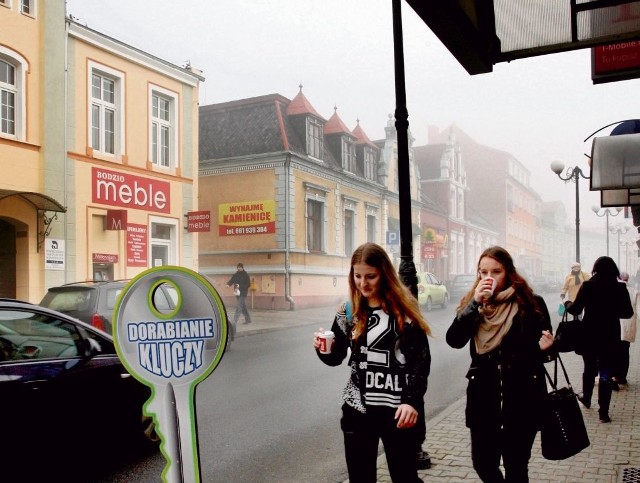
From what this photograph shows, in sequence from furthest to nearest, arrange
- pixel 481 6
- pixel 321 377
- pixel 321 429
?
pixel 321 377, pixel 321 429, pixel 481 6

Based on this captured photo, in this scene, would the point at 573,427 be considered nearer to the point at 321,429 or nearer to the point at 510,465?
the point at 510,465

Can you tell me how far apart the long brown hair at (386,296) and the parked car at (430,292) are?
20.1 m

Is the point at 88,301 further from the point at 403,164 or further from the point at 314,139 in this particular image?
the point at 314,139

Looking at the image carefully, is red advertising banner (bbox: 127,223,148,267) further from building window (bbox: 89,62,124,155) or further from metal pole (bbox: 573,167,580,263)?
metal pole (bbox: 573,167,580,263)

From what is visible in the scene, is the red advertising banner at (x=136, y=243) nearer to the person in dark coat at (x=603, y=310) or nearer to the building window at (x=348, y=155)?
the person in dark coat at (x=603, y=310)

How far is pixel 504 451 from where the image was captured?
335 cm

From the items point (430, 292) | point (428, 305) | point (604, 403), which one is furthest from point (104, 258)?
point (428, 305)

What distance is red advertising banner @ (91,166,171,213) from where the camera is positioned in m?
14.8

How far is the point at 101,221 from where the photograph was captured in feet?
47.3

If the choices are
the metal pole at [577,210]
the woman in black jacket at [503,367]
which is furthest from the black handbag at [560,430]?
the metal pole at [577,210]

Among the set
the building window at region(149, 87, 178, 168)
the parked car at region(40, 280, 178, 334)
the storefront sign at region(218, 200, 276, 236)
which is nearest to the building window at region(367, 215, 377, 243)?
the storefront sign at region(218, 200, 276, 236)

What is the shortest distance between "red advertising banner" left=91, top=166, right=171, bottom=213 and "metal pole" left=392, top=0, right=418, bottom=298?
35.8 feet

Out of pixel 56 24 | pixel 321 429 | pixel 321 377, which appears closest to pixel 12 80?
pixel 56 24

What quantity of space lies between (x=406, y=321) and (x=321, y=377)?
7.02m
